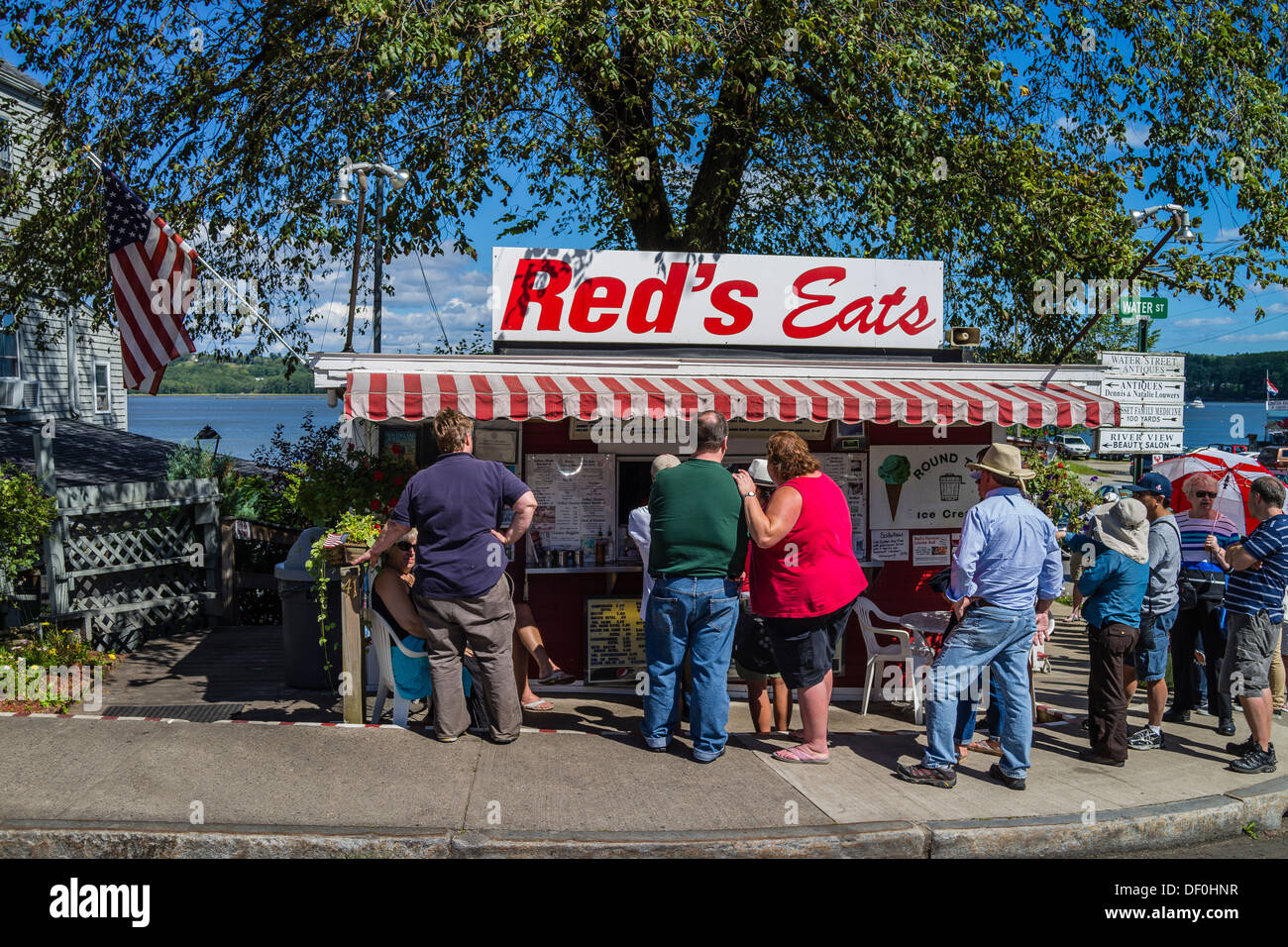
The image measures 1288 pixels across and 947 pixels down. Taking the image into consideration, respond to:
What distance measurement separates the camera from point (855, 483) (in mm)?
8078

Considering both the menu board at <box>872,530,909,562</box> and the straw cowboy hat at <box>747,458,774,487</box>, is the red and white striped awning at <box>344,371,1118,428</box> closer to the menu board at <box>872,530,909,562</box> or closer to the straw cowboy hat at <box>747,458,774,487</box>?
the straw cowboy hat at <box>747,458,774,487</box>

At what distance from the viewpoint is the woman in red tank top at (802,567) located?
18.5 ft

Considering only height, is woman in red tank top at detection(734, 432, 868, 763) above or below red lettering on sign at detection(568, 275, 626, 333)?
below

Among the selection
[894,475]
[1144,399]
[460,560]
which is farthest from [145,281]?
[1144,399]

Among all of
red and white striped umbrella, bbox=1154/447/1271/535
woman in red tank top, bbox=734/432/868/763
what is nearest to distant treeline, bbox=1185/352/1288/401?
red and white striped umbrella, bbox=1154/447/1271/535

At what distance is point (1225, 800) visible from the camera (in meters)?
5.51

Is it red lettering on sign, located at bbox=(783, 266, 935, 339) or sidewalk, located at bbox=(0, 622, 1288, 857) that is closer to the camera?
sidewalk, located at bbox=(0, 622, 1288, 857)

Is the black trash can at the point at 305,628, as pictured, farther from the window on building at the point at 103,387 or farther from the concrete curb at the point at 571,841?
the window on building at the point at 103,387

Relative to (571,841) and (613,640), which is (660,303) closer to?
(613,640)

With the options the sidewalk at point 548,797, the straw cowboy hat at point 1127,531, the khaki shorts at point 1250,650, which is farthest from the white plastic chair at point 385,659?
the khaki shorts at point 1250,650

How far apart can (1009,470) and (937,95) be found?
292 inches

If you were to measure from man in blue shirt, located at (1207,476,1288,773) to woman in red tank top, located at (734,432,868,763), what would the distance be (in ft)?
8.25

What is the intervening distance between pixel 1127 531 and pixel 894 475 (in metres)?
2.28

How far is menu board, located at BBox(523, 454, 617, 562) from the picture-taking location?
7.60 m
